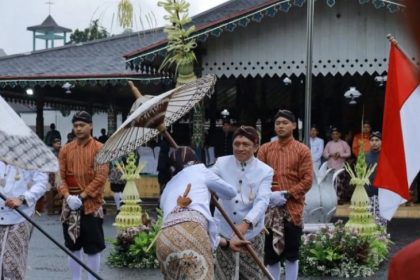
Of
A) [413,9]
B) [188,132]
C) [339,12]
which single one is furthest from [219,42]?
[413,9]

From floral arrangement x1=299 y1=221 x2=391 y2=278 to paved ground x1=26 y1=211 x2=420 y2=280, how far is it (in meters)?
0.22

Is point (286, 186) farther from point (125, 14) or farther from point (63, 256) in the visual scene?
point (63, 256)

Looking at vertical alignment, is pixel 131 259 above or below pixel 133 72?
below

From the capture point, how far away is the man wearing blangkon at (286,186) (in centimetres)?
815

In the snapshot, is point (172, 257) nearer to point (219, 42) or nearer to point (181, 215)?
point (181, 215)

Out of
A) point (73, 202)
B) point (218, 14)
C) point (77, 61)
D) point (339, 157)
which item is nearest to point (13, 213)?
point (73, 202)

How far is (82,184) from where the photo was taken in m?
8.60

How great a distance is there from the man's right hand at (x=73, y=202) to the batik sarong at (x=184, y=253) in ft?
8.92

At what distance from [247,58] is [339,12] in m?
2.04

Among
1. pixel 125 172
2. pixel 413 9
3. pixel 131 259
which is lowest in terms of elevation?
pixel 131 259

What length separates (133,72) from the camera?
20.3m

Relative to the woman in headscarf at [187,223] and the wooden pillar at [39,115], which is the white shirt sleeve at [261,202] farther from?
the wooden pillar at [39,115]

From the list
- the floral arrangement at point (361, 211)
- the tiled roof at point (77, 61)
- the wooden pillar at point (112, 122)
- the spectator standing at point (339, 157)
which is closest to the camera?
the floral arrangement at point (361, 211)

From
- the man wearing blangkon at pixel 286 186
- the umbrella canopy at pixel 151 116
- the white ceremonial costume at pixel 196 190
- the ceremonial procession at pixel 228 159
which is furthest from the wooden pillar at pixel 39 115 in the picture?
the white ceremonial costume at pixel 196 190
